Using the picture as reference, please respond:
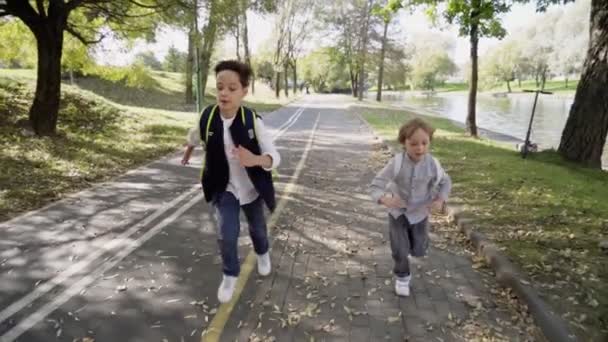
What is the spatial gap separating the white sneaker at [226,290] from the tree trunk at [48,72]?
1043 centimetres

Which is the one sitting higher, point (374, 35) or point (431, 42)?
point (431, 42)

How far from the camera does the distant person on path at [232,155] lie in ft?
11.3

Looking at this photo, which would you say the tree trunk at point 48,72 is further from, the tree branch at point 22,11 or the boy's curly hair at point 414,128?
the boy's curly hair at point 414,128

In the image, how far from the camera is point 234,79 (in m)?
3.45

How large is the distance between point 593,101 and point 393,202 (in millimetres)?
7739

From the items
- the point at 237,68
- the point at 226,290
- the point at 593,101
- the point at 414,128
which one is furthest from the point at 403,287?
the point at 593,101

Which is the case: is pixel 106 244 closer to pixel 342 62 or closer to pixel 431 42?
pixel 342 62

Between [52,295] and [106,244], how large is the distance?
129 centimetres

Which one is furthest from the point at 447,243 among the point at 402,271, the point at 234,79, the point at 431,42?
the point at 431,42

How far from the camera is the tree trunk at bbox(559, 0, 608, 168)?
28.2ft

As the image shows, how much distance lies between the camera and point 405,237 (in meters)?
3.94

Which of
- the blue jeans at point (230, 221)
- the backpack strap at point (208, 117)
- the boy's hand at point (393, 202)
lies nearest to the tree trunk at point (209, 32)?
the backpack strap at point (208, 117)

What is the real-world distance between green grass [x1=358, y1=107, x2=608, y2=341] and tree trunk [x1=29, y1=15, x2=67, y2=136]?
10844mm

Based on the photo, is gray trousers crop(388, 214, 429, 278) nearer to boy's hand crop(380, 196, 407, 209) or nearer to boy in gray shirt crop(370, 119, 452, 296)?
boy in gray shirt crop(370, 119, 452, 296)
